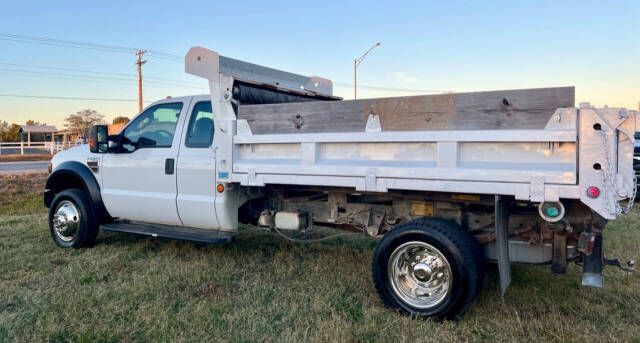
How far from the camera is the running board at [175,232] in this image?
5.16m

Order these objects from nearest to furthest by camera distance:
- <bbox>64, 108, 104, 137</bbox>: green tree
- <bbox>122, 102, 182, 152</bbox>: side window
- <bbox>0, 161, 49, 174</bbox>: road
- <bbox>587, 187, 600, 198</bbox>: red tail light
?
<bbox>587, 187, 600, 198</bbox>: red tail light, <bbox>122, 102, 182, 152</bbox>: side window, <bbox>0, 161, 49, 174</bbox>: road, <bbox>64, 108, 104, 137</bbox>: green tree

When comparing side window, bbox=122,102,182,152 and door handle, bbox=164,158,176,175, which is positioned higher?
side window, bbox=122,102,182,152

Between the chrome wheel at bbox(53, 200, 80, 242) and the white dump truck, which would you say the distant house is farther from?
the white dump truck

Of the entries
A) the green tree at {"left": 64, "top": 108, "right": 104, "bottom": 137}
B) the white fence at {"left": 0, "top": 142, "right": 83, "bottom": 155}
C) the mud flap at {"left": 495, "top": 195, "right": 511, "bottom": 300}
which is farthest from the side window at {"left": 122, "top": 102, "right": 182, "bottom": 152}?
the green tree at {"left": 64, "top": 108, "right": 104, "bottom": 137}

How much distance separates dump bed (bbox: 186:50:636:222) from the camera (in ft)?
10.7

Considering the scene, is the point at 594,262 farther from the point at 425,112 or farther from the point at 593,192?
the point at 425,112

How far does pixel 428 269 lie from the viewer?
3.92 metres

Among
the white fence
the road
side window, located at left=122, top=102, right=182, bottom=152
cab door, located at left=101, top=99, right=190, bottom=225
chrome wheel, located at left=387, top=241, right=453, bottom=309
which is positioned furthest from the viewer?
the white fence

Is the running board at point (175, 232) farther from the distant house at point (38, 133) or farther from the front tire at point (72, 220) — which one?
the distant house at point (38, 133)

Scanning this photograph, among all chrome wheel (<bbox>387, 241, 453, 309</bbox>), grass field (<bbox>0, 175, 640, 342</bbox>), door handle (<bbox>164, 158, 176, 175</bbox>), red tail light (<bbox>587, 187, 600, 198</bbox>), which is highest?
door handle (<bbox>164, 158, 176, 175</bbox>)

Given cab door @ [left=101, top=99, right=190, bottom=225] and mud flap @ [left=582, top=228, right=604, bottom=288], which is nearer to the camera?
mud flap @ [left=582, top=228, right=604, bottom=288]

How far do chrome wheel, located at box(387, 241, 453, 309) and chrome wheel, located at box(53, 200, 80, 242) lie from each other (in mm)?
4498

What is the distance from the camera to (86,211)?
6.20 m

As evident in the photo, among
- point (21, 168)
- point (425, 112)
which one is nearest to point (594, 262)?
point (425, 112)
